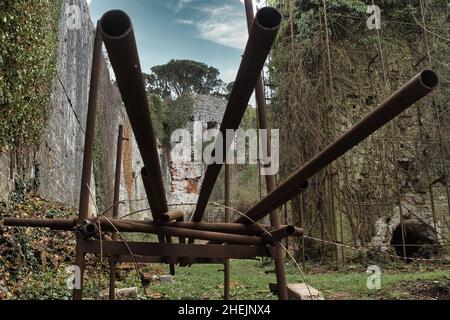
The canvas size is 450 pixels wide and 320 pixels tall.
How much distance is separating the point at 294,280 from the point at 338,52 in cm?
584

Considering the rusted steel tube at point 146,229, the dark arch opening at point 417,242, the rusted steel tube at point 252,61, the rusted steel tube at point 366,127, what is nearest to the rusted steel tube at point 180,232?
the rusted steel tube at point 146,229

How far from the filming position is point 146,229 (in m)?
1.85

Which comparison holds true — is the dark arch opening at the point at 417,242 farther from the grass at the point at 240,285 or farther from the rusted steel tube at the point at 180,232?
the rusted steel tube at the point at 180,232

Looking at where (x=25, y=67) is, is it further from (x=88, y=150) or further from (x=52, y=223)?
(x=52, y=223)

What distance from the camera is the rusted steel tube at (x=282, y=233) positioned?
5.81 feet

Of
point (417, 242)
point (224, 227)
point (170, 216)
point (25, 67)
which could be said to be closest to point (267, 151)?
point (224, 227)

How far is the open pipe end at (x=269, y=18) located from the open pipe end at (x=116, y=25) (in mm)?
276

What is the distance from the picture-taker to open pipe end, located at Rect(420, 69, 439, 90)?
1031 millimetres

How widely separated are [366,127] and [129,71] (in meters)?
0.67

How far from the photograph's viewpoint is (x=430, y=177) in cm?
1087

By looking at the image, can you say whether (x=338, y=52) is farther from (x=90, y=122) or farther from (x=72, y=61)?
(x=90, y=122)

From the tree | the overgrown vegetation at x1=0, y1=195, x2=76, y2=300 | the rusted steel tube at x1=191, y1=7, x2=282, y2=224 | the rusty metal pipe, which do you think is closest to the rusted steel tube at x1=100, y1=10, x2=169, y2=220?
the rusted steel tube at x1=191, y1=7, x2=282, y2=224

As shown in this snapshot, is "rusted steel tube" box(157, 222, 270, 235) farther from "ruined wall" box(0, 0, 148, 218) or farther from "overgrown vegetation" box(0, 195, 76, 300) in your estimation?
"ruined wall" box(0, 0, 148, 218)
